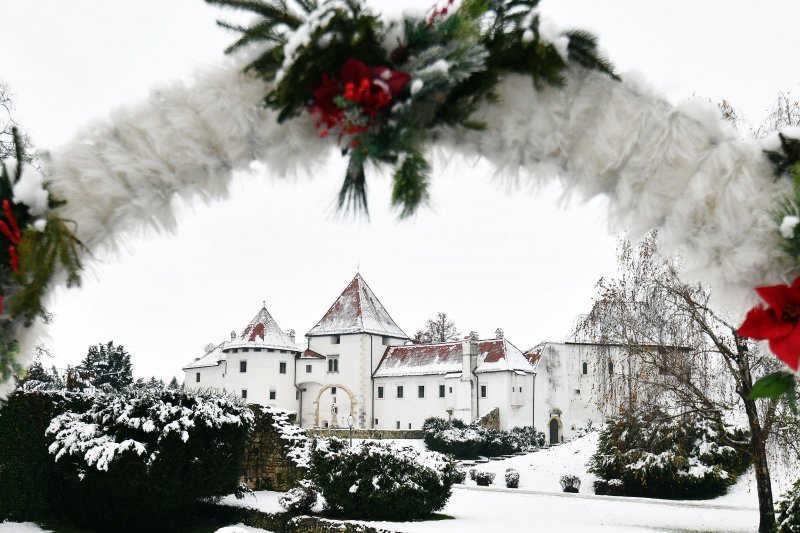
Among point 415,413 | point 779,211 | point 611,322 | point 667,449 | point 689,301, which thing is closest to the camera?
point 779,211

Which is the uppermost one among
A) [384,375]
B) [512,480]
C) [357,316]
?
[357,316]

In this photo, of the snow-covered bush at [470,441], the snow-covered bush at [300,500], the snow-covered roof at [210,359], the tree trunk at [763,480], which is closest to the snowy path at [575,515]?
the tree trunk at [763,480]

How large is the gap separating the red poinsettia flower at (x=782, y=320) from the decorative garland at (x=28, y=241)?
5.07 ft

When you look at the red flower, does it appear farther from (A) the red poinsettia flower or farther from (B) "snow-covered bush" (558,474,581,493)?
(B) "snow-covered bush" (558,474,581,493)

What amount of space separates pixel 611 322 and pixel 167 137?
15.3 m

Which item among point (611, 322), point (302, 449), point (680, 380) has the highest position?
point (611, 322)

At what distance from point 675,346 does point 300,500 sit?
7906mm

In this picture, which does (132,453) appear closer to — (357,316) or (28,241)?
(28,241)

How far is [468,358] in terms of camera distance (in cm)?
4034

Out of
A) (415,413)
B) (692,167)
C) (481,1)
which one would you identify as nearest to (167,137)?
(481,1)

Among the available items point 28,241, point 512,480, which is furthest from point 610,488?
point 28,241

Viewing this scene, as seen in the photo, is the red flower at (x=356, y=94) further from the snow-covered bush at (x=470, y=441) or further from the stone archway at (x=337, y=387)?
the stone archway at (x=337, y=387)

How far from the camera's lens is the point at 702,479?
19.5 metres

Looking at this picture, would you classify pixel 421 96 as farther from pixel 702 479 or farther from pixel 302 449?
pixel 702 479
